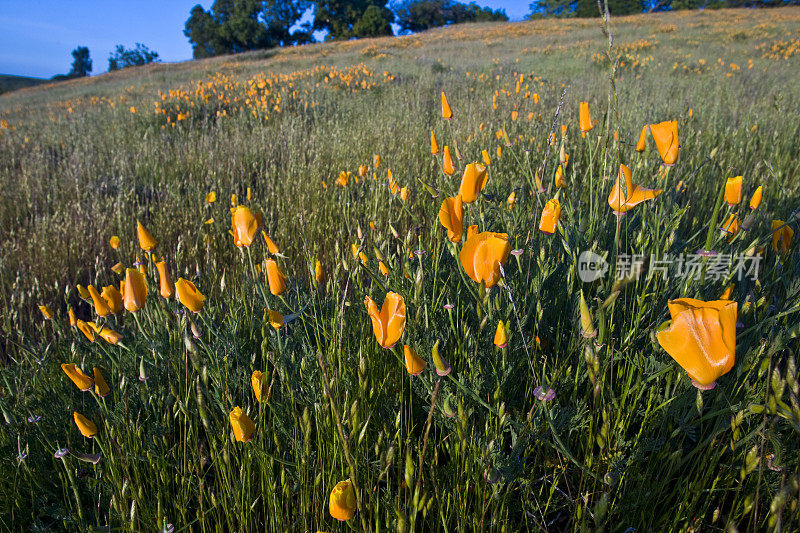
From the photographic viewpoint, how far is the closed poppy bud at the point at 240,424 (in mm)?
820

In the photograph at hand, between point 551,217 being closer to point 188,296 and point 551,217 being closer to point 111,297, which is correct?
point 188,296

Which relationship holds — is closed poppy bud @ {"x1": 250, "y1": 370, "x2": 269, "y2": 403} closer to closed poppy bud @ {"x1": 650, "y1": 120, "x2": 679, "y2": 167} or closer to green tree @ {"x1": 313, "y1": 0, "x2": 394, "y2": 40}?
closed poppy bud @ {"x1": 650, "y1": 120, "x2": 679, "y2": 167}

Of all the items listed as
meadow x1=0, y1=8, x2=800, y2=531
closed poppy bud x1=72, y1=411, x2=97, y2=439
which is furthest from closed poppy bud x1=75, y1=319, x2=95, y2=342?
closed poppy bud x1=72, y1=411, x2=97, y2=439

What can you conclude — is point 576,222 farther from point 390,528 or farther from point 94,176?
point 94,176

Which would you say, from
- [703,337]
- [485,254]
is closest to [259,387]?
[485,254]

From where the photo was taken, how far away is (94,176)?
3986 millimetres

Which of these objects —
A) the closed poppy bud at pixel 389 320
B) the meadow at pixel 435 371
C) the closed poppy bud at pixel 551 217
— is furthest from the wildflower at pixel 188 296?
the closed poppy bud at pixel 551 217

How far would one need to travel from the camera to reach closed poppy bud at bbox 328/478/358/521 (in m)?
0.67

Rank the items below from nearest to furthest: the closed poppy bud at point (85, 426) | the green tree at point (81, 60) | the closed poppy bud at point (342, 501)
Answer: the closed poppy bud at point (342, 501)
the closed poppy bud at point (85, 426)
the green tree at point (81, 60)

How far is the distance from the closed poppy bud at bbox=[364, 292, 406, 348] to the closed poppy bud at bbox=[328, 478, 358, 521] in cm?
28

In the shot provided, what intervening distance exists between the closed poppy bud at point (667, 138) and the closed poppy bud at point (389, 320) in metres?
1.10

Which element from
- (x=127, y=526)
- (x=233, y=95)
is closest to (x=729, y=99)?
(x=127, y=526)

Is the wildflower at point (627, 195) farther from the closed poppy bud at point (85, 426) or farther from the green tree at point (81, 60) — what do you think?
the green tree at point (81, 60)

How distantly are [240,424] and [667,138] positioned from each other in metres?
1.53
